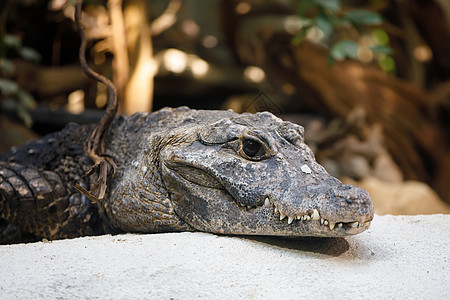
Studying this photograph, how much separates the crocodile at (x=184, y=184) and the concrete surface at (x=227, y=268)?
14cm

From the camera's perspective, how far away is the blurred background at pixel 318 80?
6031 mm

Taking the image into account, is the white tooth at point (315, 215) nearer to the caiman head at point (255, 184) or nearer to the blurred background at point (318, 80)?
the caiman head at point (255, 184)

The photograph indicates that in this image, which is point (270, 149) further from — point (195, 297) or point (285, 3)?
point (285, 3)

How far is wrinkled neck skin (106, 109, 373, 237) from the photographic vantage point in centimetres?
179

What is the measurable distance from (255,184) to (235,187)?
94mm

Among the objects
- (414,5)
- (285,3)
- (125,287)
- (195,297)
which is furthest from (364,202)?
(285,3)

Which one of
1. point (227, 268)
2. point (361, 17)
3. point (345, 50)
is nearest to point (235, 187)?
point (227, 268)

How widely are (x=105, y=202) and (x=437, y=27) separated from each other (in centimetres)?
552

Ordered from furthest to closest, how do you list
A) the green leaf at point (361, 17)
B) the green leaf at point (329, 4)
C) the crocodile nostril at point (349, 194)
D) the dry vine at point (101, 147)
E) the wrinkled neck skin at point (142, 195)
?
1. the green leaf at point (361, 17)
2. the green leaf at point (329, 4)
3. the dry vine at point (101, 147)
4. the wrinkled neck skin at point (142, 195)
5. the crocodile nostril at point (349, 194)

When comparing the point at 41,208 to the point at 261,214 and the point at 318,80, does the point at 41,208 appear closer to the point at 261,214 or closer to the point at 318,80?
the point at 261,214

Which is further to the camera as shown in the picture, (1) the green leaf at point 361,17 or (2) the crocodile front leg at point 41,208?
(1) the green leaf at point 361,17

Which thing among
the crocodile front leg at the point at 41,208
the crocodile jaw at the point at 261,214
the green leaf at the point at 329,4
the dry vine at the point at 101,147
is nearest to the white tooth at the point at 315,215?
the crocodile jaw at the point at 261,214

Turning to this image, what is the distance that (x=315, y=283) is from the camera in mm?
1669

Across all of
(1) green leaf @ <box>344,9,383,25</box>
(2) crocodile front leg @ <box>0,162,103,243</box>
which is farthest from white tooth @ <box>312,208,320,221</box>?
(1) green leaf @ <box>344,9,383,25</box>
